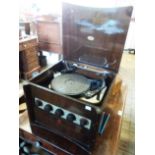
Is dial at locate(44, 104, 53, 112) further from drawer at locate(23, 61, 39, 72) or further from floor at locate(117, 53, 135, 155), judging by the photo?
drawer at locate(23, 61, 39, 72)

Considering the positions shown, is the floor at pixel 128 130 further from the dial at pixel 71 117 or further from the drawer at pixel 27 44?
the drawer at pixel 27 44

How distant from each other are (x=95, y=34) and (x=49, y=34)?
6.73 ft

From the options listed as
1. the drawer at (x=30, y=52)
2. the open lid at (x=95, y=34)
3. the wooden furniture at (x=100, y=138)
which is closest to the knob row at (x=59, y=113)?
the wooden furniture at (x=100, y=138)

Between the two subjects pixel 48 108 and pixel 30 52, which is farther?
pixel 30 52

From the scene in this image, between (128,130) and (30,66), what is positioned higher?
(30,66)

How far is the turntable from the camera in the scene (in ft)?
2.07

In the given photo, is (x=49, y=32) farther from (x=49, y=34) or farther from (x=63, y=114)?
(x=63, y=114)

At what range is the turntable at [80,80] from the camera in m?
0.63

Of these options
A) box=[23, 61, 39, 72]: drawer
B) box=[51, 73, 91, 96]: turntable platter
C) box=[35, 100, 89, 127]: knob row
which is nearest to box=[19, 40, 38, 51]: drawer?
box=[23, 61, 39, 72]: drawer

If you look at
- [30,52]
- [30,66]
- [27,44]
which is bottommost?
[30,66]

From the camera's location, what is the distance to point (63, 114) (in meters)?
0.66

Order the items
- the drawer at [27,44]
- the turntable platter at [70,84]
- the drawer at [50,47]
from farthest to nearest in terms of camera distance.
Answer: the drawer at [50,47] < the drawer at [27,44] < the turntable platter at [70,84]

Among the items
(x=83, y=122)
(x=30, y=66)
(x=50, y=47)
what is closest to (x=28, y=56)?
(x=30, y=66)
